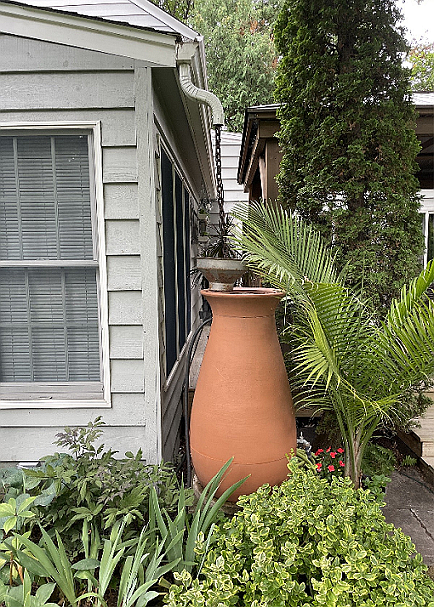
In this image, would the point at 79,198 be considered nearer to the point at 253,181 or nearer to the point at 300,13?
the point at 300,13

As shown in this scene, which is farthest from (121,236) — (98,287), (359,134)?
(359,134)

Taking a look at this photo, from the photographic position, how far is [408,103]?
3152mm

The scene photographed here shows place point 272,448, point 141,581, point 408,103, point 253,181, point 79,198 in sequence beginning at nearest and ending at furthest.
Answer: point 141,581, point 272,448, point 79,198, point 408,103, point 253,181

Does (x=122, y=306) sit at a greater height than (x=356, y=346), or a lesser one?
greater

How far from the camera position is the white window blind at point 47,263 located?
231cm

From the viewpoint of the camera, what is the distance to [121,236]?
2316 mm

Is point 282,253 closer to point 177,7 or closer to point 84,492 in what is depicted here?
point 84,492

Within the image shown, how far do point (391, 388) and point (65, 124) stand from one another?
2.14 meters

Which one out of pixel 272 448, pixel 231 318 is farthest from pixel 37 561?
pixel 231 318

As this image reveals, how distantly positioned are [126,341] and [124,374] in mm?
180

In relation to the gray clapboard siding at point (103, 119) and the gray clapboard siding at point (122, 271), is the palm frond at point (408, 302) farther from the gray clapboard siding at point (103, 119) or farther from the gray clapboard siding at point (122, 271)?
the gray clapboard siding at point (103, 119)

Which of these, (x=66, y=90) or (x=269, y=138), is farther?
(x=269, y=138)

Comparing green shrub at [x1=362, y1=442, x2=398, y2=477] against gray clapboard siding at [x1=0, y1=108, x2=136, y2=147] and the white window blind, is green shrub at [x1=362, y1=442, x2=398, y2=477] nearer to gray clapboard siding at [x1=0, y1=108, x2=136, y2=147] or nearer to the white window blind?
the white window blind

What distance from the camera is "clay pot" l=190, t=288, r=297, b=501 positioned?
2.18 meters
